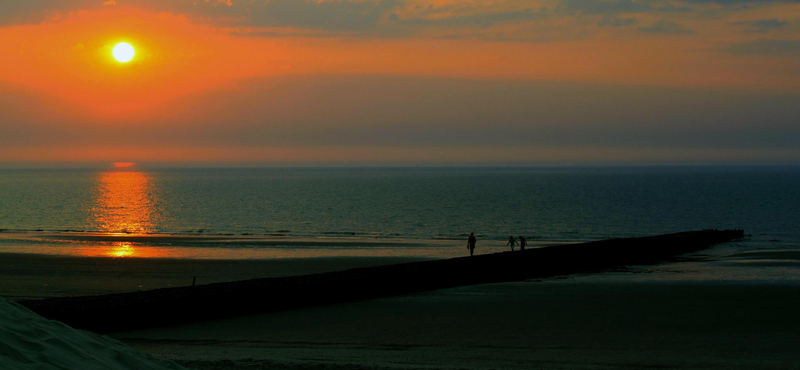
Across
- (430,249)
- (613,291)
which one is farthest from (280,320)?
(430,249)

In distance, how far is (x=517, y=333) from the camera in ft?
59.9

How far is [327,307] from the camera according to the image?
22625mm

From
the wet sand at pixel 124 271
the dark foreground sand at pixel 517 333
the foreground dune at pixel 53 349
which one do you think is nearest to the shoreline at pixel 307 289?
the dark foreground sand at pixel 517 333

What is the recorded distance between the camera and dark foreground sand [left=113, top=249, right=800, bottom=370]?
15.0m

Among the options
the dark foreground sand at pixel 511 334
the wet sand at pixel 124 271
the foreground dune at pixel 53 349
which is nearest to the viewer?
the foreground dune at pixel 53 349

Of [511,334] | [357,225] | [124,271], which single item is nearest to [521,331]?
[511,334]

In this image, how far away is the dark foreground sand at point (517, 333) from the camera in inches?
591

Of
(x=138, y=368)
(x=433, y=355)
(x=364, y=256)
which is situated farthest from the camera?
(x=364, y=256)

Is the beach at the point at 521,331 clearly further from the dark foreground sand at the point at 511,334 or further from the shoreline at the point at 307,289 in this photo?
the shoreline at the point at 307,289

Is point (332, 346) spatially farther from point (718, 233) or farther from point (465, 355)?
point (718, 233)

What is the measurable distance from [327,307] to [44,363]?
16.4 metres

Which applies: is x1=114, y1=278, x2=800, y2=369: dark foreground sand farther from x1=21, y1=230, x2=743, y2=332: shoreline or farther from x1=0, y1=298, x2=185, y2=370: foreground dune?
x1=0, y1=298, x2=185, y2=370: foreground dune

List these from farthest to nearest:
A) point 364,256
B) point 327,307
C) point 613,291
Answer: point 364,256 → point 613,291 → point 327,307

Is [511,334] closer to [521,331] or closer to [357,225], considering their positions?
[521,331]
